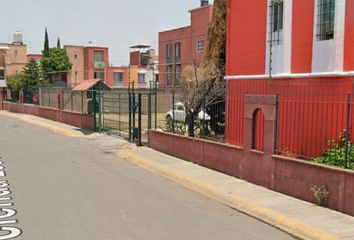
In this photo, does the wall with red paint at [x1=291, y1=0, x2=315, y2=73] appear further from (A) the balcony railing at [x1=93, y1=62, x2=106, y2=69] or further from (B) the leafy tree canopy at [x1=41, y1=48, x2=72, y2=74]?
(A) the balcony railing at [x1=93, y1=62, x2=106, y2=69]

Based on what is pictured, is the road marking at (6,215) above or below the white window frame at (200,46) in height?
below

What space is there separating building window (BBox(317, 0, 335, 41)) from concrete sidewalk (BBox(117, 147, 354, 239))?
426 centimetres

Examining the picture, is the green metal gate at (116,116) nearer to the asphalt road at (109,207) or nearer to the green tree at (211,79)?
the green tree at (211,79)

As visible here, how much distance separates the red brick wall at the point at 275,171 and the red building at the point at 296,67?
60 cm

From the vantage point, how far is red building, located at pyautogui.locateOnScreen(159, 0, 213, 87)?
5447 cm

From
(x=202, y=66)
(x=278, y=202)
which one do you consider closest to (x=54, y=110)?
(x=202, y=66)

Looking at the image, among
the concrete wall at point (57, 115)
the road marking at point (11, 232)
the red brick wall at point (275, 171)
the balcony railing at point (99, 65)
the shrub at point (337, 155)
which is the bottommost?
the concrete wall at point (57, 115)

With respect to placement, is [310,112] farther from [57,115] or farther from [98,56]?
[98,56]

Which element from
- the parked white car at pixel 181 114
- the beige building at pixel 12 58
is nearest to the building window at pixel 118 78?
the beige building at pixel 12 58

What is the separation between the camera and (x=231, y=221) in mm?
7852

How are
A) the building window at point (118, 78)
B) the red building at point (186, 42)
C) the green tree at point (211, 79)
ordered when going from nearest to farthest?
the green tree at point (211, 79), the red building at point (186, 42), the building window at point (118, 78)

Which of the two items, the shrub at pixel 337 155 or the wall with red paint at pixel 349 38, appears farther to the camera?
the wall with red paint at pixel 349 38

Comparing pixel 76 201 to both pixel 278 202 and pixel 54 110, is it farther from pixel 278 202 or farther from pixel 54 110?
pixel 54 110

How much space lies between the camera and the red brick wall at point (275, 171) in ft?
26.9
